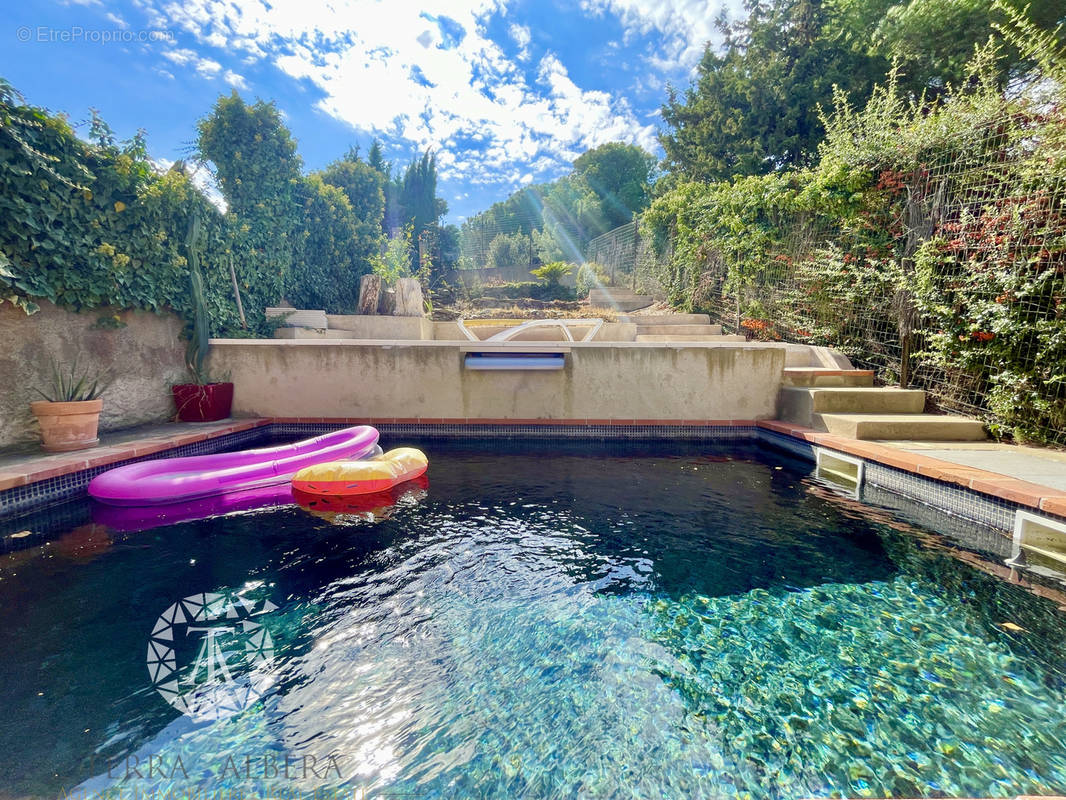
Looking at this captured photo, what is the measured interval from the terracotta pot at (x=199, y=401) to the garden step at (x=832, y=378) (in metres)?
7.84

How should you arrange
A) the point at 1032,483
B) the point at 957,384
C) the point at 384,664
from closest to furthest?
1. the point at 384,664
2. the point at 1032,483
3. the point at 957,384

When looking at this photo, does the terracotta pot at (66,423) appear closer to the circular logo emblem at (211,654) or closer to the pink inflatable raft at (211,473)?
the pink inflatable raft at (211,473)

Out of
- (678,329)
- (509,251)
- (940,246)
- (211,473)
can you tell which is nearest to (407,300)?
(678,329)

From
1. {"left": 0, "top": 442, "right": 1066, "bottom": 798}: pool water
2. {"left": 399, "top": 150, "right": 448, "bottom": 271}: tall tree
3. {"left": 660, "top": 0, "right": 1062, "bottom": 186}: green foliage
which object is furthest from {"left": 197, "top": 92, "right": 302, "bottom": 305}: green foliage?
{"left": 399, "top": 150, "right": 448, "bottom": 271}: tall tree

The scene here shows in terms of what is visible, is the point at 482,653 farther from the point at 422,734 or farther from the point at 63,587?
the point at 63,587

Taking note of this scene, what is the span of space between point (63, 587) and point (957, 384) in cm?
804

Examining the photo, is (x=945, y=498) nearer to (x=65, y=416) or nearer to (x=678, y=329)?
(x=678, y=329)

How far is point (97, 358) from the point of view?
5184 millimetres

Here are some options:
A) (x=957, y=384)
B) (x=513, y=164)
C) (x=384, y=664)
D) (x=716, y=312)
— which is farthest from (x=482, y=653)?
(x=513, y=164)

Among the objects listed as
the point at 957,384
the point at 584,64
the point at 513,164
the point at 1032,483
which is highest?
the point at 513,164

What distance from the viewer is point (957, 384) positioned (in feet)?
16.7

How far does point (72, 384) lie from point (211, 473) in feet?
8.21

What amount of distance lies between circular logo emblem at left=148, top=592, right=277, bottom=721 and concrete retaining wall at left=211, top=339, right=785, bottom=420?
409 cm

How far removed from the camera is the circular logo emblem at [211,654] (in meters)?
1.76
